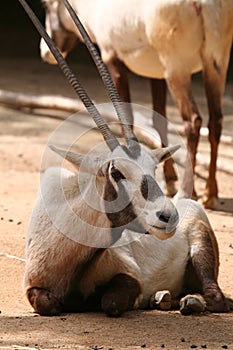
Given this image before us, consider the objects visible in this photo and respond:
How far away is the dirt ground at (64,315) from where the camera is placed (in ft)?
14.6

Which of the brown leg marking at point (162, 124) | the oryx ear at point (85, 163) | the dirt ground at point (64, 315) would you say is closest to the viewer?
the dirt ground at point (64, 315)

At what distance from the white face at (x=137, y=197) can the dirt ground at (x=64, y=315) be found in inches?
18.9

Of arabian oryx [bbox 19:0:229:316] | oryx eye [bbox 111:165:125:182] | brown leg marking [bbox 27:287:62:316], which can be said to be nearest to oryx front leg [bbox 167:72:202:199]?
arabian oryx [bbox 19:0:229:316]

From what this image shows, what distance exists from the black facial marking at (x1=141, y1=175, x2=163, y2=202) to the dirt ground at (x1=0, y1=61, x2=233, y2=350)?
0.64 meters

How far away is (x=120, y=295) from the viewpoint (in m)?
4.91

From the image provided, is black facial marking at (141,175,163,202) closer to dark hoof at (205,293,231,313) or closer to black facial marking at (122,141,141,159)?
black facial marking at (122,141,141,159)

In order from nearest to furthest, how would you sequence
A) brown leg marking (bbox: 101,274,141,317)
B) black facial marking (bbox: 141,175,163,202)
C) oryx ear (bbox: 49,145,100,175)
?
black facial marking (bbox: 141,175,163,202) < oryx ear (bbox: 49,145,100,175) < brown leg marking (bbox: 101,274,141,317)

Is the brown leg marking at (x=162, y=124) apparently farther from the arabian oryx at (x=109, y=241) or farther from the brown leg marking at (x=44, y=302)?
the brown leg marking at (x=44, y=302)

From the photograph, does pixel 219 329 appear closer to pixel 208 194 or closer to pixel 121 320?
pixel 121 320

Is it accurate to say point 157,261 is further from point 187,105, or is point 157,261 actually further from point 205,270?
point 187,105

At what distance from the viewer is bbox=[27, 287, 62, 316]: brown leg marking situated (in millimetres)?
4882

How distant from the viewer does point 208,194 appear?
325 inches

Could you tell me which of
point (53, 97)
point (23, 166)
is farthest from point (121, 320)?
point (53, 97)

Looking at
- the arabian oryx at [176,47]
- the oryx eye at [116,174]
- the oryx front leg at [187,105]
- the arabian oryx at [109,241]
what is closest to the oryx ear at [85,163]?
the arabian oryx at [109,241]
